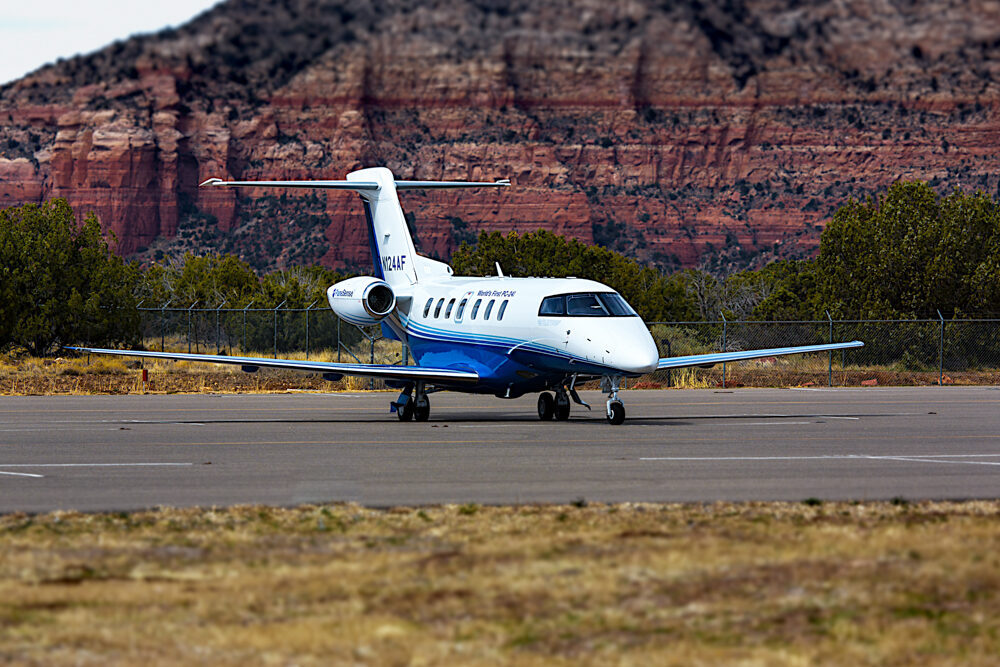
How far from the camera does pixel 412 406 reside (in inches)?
1083

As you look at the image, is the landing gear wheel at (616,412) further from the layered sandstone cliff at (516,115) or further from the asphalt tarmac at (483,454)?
the layered sandstone cliff at (516,115)

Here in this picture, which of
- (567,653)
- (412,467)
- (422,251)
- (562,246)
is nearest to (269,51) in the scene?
(422,251)

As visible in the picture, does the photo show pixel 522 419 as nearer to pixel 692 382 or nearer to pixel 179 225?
pixel 692 382

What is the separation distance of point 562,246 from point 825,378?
109 feet

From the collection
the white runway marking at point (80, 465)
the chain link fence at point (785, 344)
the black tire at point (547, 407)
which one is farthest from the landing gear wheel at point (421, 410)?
the chain link fence at point (785, 344)

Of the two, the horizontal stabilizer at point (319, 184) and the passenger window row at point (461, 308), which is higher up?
the horizontal stabilizer at point (319, 184)

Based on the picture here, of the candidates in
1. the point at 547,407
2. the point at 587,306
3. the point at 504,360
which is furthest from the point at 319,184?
the point at 587,306

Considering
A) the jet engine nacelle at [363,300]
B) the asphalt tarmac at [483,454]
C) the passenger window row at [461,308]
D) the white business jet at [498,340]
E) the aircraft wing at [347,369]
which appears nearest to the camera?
the asphalt tarmac at [483,454]

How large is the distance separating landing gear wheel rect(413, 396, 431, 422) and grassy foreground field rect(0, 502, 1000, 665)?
14.9 metres

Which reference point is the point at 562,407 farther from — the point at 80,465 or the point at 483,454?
the point at 80,465

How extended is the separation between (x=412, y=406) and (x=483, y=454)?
27.3 ft

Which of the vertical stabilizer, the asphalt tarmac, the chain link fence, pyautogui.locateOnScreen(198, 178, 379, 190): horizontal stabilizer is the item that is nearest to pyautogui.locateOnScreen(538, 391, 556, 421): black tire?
the asphalt tarmac

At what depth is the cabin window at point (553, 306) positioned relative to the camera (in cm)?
2555

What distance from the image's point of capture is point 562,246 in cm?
7906
